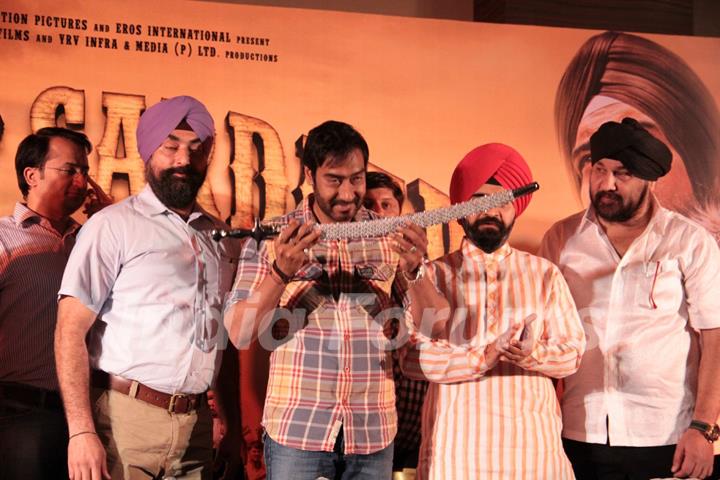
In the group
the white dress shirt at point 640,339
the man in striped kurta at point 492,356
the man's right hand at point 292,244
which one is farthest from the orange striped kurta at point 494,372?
the man's right hand at point 292,244

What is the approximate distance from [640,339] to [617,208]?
63 cm

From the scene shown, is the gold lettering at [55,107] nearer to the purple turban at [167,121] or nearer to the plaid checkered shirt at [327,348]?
the purple turban at [167,121]

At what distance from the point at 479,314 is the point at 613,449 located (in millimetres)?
939

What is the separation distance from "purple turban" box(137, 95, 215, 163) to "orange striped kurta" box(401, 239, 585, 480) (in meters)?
1.13

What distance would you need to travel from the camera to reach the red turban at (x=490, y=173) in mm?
3891

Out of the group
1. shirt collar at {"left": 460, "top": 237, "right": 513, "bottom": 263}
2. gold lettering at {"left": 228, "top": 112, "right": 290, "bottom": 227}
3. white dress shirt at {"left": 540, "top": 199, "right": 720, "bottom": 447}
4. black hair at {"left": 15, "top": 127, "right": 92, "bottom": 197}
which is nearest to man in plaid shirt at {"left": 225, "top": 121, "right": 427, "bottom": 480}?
shirt collar at {"left": 460, "top": 237, "right": 513, "bottom": 263}

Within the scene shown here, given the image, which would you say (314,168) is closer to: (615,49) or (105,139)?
(105,139)

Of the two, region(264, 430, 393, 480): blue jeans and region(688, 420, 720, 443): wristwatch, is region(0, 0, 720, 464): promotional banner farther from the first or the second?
region(688, 420, 720, 443): wristwatch

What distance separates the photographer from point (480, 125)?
15.4 feet

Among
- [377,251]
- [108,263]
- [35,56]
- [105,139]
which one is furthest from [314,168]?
[35,56]

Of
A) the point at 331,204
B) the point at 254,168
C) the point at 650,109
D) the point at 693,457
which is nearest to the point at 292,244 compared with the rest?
the point at 331,204

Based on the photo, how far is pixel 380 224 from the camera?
341cm

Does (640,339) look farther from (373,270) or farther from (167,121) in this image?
(167,121)

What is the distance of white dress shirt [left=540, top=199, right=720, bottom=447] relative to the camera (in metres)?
4.06
